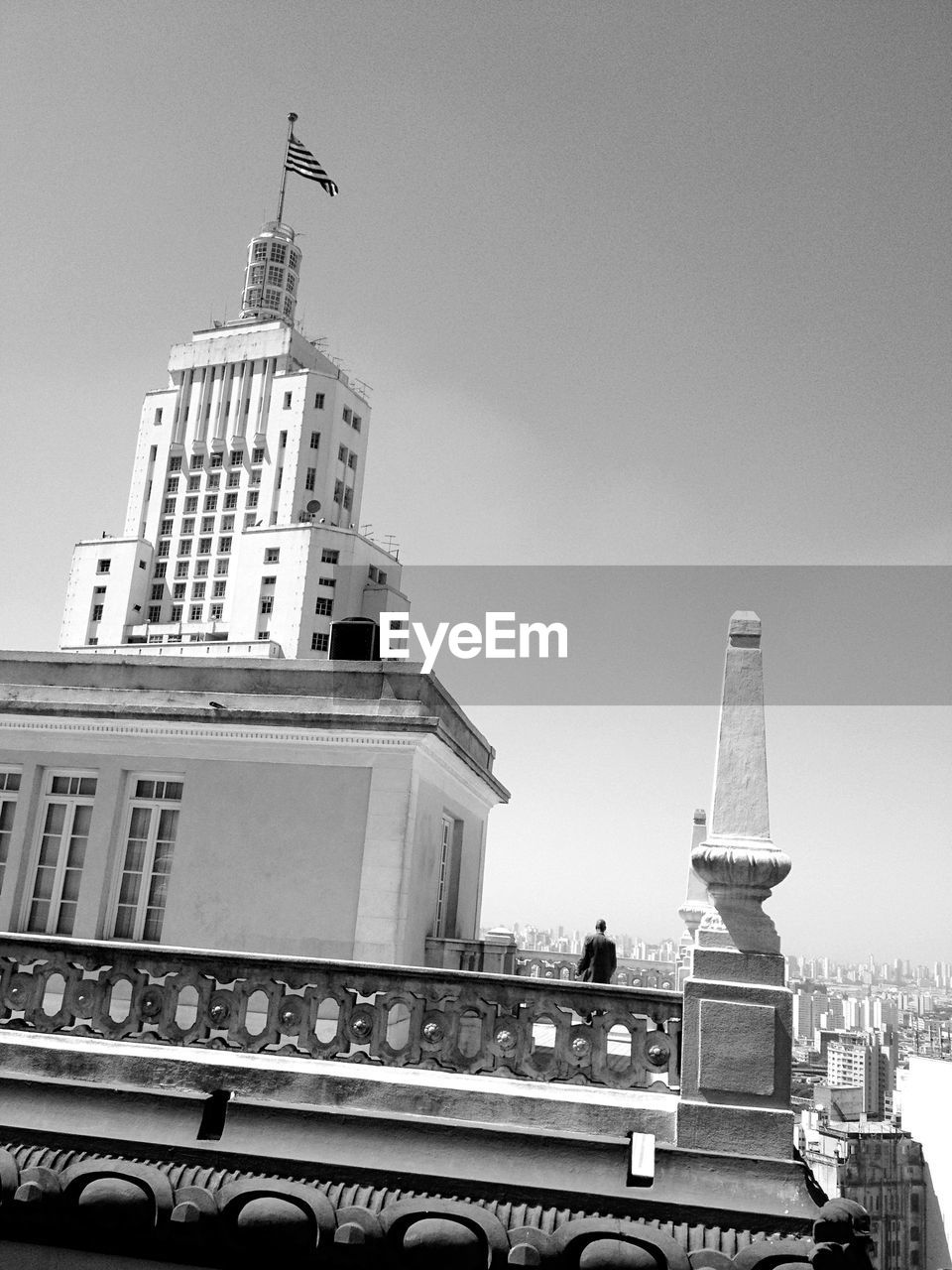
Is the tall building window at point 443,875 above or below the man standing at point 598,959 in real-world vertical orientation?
above

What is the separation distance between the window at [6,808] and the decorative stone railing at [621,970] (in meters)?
8.59

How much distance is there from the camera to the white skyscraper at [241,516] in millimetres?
88500

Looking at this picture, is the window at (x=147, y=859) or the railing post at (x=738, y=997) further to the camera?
the window at (x=147, y=859)

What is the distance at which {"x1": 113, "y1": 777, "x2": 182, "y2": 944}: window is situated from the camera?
12578 mm

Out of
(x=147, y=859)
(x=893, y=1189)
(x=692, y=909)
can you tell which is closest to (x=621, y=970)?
(x=692, y=909)

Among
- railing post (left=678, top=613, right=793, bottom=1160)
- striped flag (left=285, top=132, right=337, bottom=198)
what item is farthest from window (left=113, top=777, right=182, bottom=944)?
striped flag (left=285, top=132, right=337, bottom=198)

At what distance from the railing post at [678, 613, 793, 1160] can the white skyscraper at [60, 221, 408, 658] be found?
80453mm

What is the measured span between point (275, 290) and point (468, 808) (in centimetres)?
10237

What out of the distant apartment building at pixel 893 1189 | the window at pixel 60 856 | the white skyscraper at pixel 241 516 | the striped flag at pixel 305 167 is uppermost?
the striped flag at pixel 305 167

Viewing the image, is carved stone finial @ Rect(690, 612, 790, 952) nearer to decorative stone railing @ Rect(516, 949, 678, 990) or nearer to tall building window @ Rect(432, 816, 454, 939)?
tall building window @ Rect(432, 816, 454, 939)

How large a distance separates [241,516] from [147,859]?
84.7 m

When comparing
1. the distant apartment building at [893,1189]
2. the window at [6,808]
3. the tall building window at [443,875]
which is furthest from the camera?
the tall building window at [443,875]

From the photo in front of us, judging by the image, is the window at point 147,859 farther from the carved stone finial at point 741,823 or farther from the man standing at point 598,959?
the carved stone finial at point 741,823

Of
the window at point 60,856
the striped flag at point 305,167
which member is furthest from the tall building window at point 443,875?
the striped flag at point 305,167
